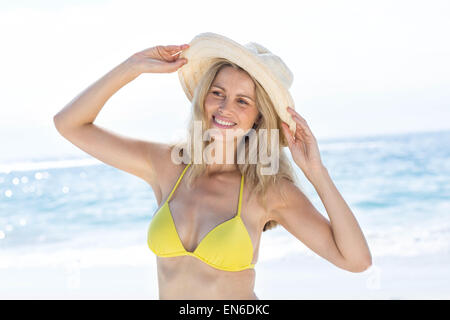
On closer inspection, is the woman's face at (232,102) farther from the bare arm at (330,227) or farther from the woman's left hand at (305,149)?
the bare arm at (330,227)

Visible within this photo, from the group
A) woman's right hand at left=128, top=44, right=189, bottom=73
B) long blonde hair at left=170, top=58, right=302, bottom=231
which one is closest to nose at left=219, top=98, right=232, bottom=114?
long blonde hair at left=170, top=58, right=302, bottom=231

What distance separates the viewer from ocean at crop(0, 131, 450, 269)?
8.85 m

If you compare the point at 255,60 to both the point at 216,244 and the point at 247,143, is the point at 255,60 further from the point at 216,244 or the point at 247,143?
the point at 216,244

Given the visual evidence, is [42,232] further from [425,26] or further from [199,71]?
[425,26]

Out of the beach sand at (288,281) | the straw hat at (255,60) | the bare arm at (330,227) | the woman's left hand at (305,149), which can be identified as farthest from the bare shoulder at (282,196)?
the beach sand at (288,281)

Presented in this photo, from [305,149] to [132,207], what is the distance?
33.0 feet

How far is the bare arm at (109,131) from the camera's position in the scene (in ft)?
9.10

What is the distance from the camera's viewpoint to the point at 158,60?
2.81m

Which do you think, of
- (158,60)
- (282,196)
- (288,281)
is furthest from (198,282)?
(288,281)

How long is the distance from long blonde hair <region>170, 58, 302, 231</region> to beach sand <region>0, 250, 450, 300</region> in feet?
12.2

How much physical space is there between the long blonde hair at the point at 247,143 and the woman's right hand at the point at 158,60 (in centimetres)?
22

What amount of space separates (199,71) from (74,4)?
1643 cm

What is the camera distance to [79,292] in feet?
22.1

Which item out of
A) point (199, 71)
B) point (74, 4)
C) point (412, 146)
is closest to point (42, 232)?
point (199, 71)
